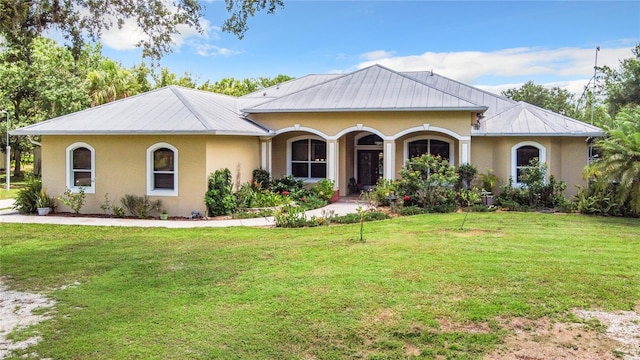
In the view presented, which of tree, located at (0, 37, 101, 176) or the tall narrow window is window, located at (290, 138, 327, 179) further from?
tree, located at (0, 37, 101, 176)

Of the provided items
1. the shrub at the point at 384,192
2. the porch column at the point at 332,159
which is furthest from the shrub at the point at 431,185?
the porch column at the point at 332,159

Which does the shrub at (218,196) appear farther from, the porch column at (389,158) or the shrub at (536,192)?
the shrub at (536,192)

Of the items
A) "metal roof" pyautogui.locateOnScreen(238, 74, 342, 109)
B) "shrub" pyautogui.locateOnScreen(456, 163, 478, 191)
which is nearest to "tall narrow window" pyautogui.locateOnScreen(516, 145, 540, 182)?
"shrub" pyautogui.locateOnScreen(456, 163, 478, 191)

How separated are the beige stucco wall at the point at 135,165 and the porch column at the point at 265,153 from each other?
9.15ft

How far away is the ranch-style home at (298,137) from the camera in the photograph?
1627 cm

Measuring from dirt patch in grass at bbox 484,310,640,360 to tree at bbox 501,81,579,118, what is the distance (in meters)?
59.1

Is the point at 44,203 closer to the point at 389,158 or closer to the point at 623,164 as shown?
the point at 389,158

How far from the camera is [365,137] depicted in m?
23.4

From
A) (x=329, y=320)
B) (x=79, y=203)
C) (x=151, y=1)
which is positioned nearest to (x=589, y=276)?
(x=329, y=320)

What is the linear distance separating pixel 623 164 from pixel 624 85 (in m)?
20.1

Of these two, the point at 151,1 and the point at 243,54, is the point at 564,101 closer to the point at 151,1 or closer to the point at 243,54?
the point at 243,54

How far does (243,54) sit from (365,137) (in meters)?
11.1

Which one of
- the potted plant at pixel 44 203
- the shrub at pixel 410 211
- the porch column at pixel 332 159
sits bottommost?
the shrub at pixel 410 211

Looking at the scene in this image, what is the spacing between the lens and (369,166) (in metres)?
23.6
